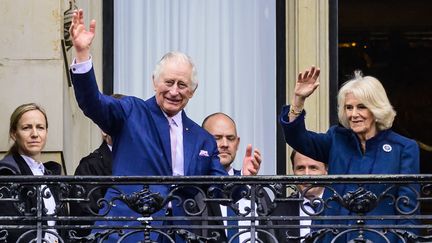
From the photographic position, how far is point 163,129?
1341 cm

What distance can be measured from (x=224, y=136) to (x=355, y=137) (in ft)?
4.78

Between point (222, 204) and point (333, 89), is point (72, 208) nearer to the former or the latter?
point (222, 204)

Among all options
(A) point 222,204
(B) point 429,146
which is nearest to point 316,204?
(A) point 222,204

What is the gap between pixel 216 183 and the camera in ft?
42.6

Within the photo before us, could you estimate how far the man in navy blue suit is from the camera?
13.2m

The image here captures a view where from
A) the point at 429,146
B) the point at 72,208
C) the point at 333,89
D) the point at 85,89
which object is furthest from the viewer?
the point at 429,146

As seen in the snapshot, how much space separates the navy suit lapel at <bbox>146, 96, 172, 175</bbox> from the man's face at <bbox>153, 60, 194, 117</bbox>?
55 millimetres

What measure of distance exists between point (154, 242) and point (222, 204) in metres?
0.51

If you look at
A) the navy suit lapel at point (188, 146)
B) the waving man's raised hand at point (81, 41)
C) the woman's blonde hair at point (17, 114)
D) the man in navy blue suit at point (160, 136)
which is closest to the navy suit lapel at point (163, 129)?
the man in navy blue suit at point (160, 136)

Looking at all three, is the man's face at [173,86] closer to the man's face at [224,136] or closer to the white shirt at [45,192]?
the white shirt at [45,192]

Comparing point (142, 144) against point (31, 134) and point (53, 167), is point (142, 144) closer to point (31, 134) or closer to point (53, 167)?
point (31, 134)

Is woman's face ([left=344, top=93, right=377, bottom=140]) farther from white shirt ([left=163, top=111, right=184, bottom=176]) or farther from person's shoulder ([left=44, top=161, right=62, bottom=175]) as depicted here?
person's shoulder ([left=44, top=161, right=62, bottom=175])

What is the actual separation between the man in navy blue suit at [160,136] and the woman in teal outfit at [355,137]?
49 centimetres

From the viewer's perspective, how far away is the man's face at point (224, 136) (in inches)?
578
